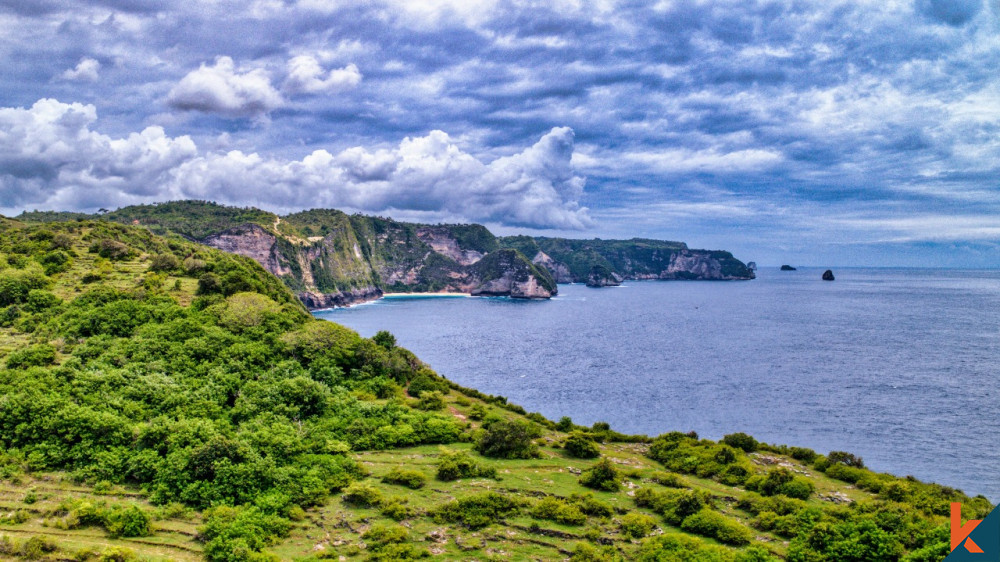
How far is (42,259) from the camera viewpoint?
53219 millimetres

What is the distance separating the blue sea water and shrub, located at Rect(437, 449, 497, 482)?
25716mm

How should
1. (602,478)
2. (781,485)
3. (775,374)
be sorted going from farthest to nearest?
(775,374) → (602,478) → (781,485)

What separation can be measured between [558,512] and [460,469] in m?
7.22

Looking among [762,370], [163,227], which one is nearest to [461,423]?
[762,370]

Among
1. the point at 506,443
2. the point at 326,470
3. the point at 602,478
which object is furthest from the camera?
the point at 506,443

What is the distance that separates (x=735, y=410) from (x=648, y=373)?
17.6 m

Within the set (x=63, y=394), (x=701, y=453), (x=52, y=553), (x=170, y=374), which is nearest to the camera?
(x=52, y=553)

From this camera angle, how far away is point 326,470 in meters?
29.6

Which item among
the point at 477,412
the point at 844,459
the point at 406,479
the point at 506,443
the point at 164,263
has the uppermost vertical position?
the point at 164,263

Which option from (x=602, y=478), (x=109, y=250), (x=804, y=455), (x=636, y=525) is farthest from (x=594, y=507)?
(x=109, y=250)

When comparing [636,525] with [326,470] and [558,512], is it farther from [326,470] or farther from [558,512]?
[326,470]

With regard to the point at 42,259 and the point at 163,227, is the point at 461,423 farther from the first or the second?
the point at 163,227

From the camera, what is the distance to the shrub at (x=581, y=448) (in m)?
35.1

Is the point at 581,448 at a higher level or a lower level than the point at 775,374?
higher
